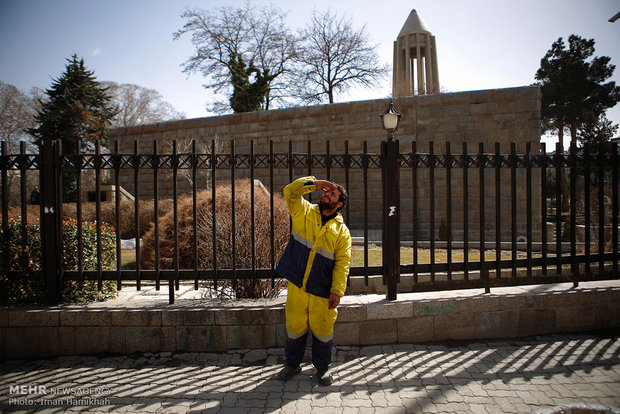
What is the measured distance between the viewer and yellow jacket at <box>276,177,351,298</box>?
3.23 m

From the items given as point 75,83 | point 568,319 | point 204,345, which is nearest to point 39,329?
point 204,345

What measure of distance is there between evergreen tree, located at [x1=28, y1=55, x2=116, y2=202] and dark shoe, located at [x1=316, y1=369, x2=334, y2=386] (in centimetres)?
2882

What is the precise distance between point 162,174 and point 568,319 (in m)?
16.5

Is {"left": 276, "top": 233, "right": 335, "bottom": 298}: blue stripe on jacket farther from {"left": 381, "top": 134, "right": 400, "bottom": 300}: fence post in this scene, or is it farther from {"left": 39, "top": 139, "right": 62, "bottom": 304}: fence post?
{"left": 39, "top": 139, "right": 62, "bottom": 304}: fence post

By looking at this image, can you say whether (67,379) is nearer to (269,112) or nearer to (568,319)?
(568,319)

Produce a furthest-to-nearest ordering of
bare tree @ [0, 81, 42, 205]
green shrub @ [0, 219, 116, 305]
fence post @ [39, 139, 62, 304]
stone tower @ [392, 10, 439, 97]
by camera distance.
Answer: bare tree @ [0, 81, 42, 205] → stone tower @ [392, 10, 439, 97] → green shrub @ [0, 219, 116, 305] → fence post @ [39, 139, 62, 304]

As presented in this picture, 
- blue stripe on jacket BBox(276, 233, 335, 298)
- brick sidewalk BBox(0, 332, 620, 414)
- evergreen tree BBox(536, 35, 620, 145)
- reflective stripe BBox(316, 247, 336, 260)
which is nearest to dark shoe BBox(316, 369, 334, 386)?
brick sidewalk BBox(0, 332, 620, 414)

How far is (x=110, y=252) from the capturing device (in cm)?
484

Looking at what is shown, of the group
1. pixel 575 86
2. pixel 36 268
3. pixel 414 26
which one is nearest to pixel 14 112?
pixel 414 26

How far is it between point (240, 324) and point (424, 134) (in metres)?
10.9

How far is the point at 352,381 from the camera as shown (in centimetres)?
324

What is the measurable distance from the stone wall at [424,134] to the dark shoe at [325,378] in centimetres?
908

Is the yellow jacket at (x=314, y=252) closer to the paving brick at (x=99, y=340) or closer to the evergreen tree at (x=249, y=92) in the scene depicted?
the paving brick at (x=99, y=340)

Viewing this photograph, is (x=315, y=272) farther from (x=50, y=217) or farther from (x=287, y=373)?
(x=50, y=217)
